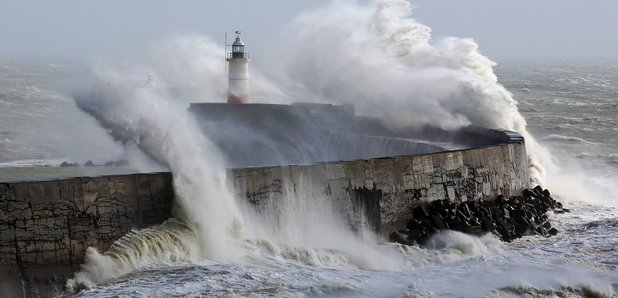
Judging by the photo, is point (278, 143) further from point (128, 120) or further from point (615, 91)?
point (615, 91)

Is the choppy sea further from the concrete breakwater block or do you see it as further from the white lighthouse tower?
the white lighthouse tower

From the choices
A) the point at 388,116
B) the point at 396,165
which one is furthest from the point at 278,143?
the point at 396,165

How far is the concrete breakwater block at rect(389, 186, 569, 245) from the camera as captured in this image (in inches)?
398

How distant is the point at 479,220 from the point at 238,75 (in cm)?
726

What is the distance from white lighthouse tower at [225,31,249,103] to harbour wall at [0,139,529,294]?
5.94m

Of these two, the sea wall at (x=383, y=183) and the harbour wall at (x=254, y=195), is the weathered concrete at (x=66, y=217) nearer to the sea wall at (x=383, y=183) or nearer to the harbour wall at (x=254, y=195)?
the harbour wall at (x=254, y=195)

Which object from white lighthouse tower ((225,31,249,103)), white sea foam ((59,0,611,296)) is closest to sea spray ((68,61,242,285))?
white sea foam ((59,0,611,296))

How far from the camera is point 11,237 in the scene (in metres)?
7.55

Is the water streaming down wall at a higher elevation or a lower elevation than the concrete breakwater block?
higher

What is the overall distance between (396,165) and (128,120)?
2.99 m

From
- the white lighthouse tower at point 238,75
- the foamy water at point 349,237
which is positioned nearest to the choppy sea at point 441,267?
the foamy water at point 349,237

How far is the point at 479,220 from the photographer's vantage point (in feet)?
35.0

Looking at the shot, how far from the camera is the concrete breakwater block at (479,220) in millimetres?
10109

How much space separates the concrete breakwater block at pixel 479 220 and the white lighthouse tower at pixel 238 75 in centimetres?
635
